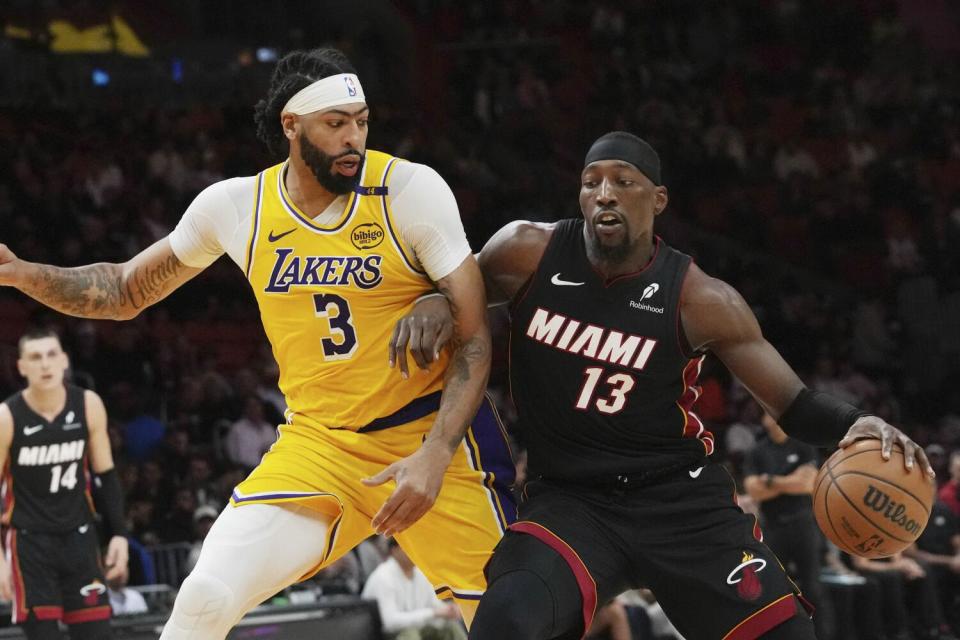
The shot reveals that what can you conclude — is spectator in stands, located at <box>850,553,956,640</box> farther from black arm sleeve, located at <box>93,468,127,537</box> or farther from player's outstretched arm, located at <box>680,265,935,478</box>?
player's outstretched arm, located at <box>680,265,935,478</box>

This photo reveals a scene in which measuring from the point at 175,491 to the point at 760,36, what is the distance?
13210mm

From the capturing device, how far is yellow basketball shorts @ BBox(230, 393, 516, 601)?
14.5ft

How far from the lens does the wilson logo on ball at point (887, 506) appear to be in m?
4.40

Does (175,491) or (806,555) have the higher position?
(175,491)

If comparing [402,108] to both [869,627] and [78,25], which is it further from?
[869,627]

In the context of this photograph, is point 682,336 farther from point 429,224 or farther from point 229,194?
point 229,194

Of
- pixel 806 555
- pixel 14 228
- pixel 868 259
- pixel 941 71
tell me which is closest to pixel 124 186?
pixel 14 228

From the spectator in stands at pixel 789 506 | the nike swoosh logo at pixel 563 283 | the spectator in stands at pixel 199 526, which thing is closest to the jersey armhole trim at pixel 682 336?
the nike swoosh logo at pixel 563 283

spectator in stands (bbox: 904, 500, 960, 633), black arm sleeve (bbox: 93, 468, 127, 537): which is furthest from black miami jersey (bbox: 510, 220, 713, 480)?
spectator in stands (bbox: 904, 500, 960, 633)

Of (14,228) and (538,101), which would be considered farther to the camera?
(538,101)

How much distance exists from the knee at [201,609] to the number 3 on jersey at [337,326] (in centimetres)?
81

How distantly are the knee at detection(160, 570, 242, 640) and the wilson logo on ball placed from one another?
1979mm

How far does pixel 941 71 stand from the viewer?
65.7 ft

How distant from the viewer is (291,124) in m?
4.59
